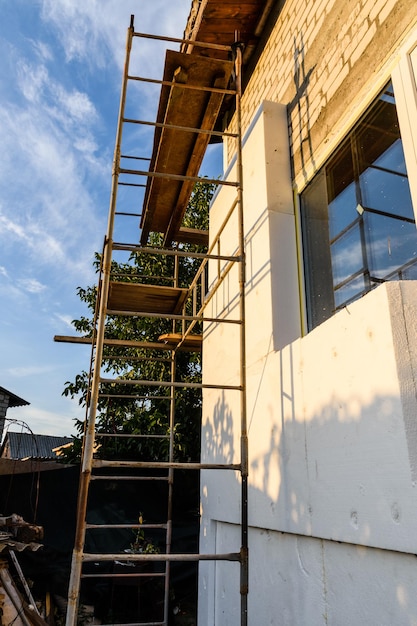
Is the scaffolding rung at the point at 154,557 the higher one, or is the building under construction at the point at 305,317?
the building under construction at the point at 305,317

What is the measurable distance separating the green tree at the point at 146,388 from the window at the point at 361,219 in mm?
4862

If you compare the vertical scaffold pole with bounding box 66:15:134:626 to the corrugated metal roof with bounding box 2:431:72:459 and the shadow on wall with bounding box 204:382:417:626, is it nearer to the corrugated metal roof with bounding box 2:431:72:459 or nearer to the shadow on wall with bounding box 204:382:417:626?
the shadow on wall with bounding box 204:382:417:626

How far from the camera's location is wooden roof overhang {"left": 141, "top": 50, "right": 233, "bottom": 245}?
3.91 metres

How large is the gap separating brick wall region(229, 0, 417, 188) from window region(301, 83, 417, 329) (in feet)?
0.95

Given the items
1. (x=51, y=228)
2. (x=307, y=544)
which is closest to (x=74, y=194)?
(x=51, y=228)

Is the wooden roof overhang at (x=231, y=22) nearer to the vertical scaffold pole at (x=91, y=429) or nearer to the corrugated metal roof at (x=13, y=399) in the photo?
the vertical scaffold pole at (x=91, y=429)

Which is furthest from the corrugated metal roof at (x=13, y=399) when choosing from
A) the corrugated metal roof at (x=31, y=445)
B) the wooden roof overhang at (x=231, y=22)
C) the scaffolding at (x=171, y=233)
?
the wooden roof overhang at (x=231, y=22)

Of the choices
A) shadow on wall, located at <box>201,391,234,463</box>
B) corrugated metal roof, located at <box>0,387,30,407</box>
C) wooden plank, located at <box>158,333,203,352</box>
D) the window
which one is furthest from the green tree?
corrugated metal roof, located at <box>0,387,30,407</box>

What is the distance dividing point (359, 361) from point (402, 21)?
224 cm

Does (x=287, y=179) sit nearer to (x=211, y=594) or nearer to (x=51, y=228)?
(x=211, y=594)

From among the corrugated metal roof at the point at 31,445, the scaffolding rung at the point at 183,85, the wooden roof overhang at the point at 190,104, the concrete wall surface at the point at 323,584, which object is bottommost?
the concrete wall surface at the point at 323,584

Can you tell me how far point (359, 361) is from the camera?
239cm

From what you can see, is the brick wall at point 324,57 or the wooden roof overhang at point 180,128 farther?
the wooden roof overhang at point 180,128

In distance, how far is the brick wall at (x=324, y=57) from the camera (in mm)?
3113
